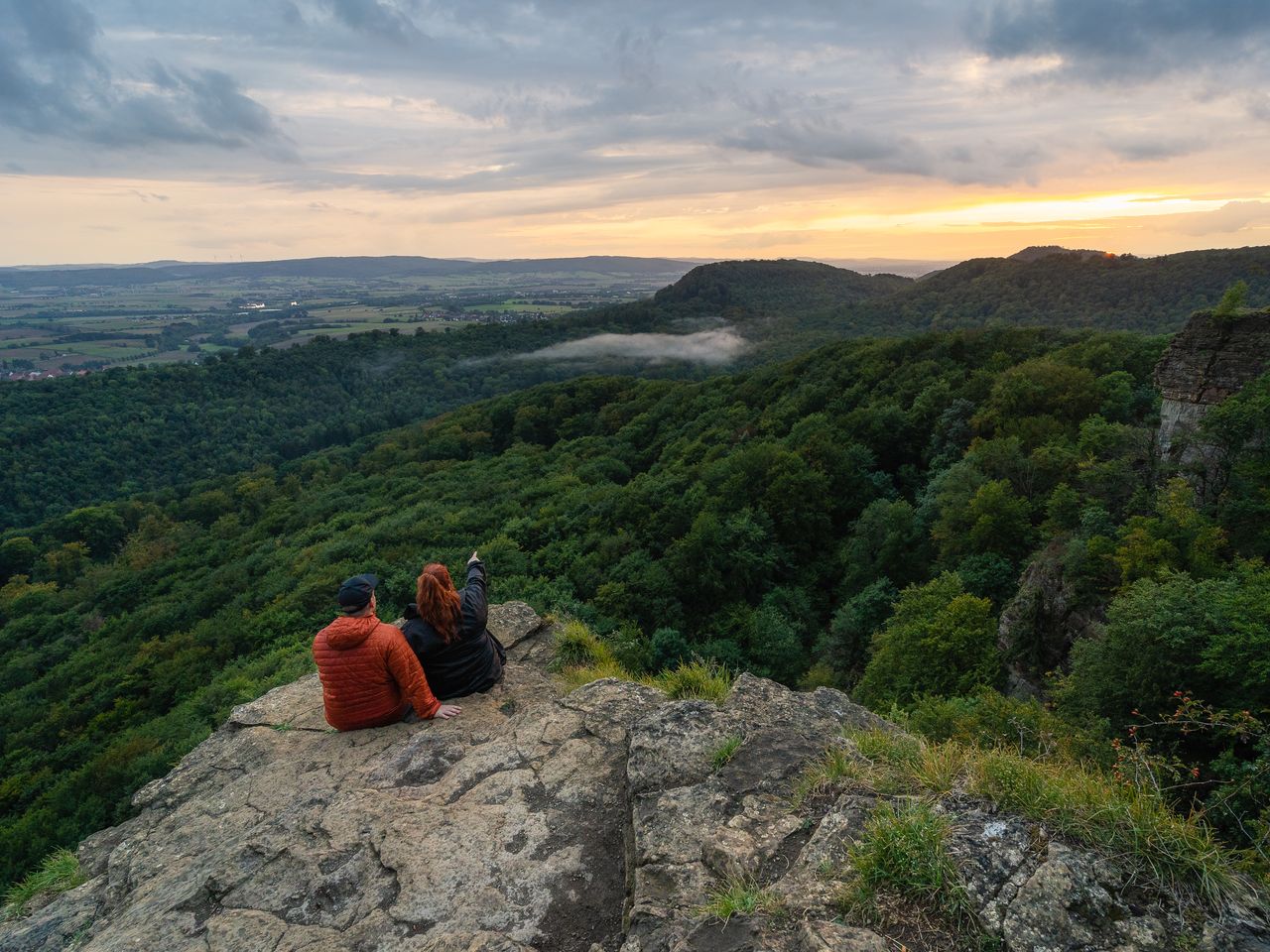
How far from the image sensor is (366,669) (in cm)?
A: 600

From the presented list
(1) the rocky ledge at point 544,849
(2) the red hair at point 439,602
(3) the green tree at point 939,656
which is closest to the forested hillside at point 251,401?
(3) the green tree at point 939,656

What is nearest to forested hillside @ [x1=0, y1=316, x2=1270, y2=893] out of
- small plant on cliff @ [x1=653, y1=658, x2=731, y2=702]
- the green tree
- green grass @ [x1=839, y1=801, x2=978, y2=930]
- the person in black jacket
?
the green tree

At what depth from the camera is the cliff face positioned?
49.8 feet

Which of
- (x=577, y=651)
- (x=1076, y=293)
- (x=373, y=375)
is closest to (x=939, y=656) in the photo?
(x=577, y=651)

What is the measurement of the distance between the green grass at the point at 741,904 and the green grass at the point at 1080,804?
1153 millimetres

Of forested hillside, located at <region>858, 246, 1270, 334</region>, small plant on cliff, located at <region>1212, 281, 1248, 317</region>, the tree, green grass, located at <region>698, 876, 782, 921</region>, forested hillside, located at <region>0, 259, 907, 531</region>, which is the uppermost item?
forested hillside, located at <region>858, 246, 1270, 334</region>

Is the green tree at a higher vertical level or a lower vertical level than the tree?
higher

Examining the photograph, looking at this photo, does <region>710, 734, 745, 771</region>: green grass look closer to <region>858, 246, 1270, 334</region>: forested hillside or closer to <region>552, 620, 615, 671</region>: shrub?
<region>552, 620, 615, 671</region>: shrub

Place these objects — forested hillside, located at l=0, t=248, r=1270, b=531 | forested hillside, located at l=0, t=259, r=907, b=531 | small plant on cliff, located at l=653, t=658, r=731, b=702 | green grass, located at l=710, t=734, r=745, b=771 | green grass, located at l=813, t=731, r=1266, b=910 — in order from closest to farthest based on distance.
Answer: green grass, located at l=813, t=731, r=1266, b=910 < green grass, located at l=710, t=734, r=745, b=771 < small plant on cliff, located at l=653, t=658, r=731, b=702 < forested hillside, located at l=0, t=259, r=907, b=531 < forested hillside, located at l=0, t=248, r=1270, b=531

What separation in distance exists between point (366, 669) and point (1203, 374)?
21.5 m

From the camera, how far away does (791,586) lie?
25.0 meters

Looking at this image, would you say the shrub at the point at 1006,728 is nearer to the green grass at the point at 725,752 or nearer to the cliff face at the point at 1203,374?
the green grass at the point at 725,752

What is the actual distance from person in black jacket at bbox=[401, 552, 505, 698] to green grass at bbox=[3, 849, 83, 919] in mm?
3378

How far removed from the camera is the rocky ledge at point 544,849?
330 centimetres
